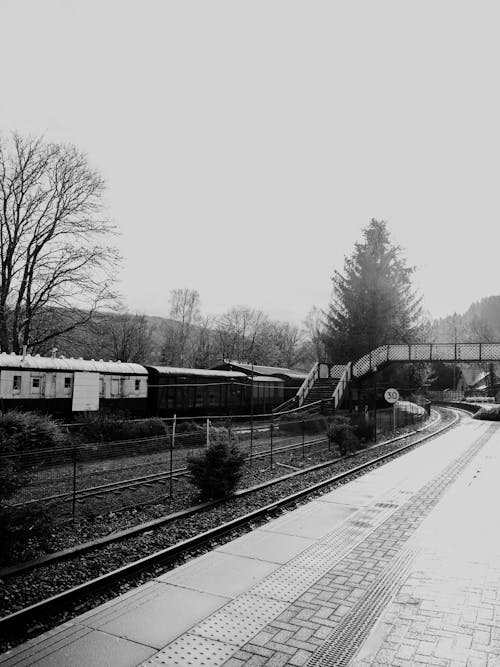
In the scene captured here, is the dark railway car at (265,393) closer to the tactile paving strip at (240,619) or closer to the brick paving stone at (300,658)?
the tactile paving strip at (240,619)

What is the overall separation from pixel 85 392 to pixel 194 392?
8016 mm

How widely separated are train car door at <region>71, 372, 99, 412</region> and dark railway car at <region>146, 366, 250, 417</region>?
4.46 m

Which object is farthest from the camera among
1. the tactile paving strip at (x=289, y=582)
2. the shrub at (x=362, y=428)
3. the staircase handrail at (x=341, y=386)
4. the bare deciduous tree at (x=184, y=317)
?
the bare deciduous tree at (x=184, y=317)

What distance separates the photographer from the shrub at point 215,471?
471 inches

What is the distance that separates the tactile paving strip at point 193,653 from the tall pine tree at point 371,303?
127 ft

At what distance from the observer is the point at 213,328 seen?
295ft

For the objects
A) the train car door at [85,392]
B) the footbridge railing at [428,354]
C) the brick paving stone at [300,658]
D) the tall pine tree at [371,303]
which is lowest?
the brick paving stone at [300,658]

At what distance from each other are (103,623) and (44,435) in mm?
13376

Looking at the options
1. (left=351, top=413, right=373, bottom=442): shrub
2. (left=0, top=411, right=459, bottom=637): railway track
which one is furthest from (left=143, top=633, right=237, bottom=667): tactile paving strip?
(left=351, top=413, right=373, bottom=442): shrub

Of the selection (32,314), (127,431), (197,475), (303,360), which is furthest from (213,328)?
(197,475)

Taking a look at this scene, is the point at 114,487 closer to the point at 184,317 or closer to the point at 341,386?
the point at 341,386

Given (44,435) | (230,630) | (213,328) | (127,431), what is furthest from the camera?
(213,328)

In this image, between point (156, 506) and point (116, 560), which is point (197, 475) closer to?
point (156, 506)

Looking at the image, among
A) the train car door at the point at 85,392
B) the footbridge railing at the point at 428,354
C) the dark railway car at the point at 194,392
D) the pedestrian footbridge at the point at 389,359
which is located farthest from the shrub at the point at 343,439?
the footbridge railing at the point at 428,354
